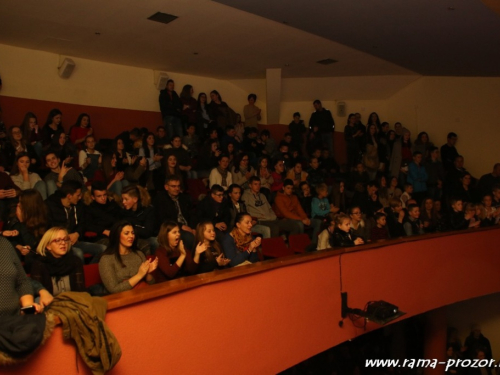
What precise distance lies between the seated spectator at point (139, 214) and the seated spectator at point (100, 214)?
0.29 feet

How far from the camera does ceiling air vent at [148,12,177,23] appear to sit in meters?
5.34

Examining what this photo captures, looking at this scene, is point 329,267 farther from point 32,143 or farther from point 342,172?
point 342,172

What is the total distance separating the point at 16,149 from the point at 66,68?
66.1 inches

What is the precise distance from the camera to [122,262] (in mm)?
3025

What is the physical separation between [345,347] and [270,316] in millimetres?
4172

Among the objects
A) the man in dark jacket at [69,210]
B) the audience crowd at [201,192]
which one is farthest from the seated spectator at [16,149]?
the man in dark jacket at [69,210]

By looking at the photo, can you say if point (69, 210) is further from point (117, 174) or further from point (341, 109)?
point (341, 109)

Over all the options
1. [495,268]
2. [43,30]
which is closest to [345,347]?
[495,268]

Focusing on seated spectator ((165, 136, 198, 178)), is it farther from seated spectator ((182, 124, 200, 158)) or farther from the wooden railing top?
the wooden railing top

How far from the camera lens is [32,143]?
564cm

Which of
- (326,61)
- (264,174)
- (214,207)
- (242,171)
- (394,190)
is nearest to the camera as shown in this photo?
(214,207)

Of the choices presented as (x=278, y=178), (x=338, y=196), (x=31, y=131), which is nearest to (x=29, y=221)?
(x=31, y=131)

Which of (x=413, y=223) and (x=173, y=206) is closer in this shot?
(x=173, y=206)

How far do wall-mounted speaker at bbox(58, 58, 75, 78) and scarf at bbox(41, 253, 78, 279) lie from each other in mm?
4203
